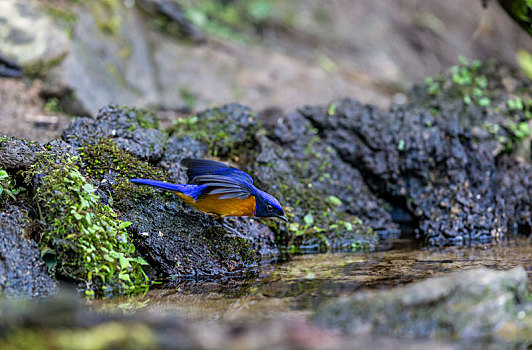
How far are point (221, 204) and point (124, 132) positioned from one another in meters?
1.48

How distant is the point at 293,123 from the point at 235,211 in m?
2.34

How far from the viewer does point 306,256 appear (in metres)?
5.15

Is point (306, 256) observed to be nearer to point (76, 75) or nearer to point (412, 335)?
point (412, 335)

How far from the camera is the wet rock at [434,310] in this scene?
2.48m

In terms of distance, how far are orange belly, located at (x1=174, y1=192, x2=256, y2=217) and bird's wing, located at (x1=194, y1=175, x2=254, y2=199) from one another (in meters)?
0.07

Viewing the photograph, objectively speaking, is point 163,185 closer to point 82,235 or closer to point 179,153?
point 82,235

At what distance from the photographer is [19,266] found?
11.5 ft

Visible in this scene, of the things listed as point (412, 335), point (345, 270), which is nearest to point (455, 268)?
point (345, 270)

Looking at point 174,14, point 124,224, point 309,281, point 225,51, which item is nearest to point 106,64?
point 174,14

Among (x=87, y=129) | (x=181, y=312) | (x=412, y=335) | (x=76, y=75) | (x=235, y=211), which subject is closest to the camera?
(x=412, y=335)

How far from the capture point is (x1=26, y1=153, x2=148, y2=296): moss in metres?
3.67

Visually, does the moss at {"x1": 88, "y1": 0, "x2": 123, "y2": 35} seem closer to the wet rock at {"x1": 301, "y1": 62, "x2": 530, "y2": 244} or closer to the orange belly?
the wet rock at {"x1": 301, "y1": 62, "x2": 530, "y2": 244}

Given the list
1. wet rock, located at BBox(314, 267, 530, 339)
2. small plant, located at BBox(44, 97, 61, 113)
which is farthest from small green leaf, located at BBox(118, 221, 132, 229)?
small plant, located at BBox(44, 97, 61, 113)

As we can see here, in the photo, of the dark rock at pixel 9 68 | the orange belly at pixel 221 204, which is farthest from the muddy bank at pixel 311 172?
the dark rock at pixel 9 68
